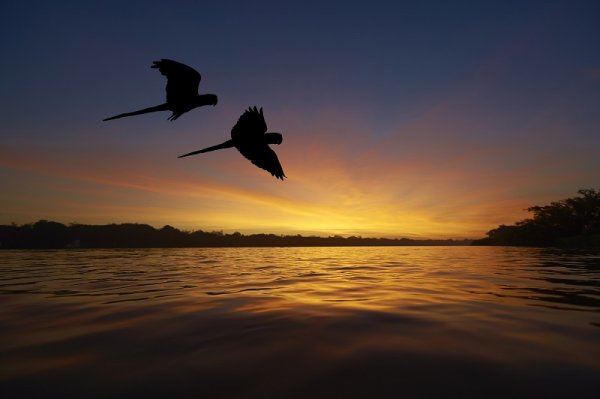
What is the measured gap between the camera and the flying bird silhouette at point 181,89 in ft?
16.8

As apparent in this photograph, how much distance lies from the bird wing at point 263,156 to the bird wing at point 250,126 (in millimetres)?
134

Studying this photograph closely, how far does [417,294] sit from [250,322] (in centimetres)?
468

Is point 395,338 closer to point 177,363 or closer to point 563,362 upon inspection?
point 563,362

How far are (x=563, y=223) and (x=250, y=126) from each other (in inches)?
3531

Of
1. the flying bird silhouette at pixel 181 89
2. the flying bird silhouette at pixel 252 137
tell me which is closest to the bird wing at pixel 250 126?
the flying bird silhouette at pixel 252 137

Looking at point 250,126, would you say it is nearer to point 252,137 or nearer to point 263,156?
point 252,137

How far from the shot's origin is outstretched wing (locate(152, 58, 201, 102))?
5.61 meters

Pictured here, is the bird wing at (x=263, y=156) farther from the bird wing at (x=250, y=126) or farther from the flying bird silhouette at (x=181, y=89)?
the flying bird silhouette at (x=181, y=89)

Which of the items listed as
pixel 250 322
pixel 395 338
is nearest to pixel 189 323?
pixel 250 322

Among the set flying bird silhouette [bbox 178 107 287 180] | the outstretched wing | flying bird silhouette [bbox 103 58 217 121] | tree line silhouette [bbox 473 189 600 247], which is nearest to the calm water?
flying bird silhouette [bbox 178 107 287 180]

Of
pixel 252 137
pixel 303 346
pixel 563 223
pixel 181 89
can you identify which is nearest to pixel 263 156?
pixel 252 137

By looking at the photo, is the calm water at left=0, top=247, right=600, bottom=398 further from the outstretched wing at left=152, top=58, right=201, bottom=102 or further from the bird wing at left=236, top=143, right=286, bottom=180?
the outstretched wing at left=152, top=58, right=201, bottom=102

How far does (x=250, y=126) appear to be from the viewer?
4953 mm

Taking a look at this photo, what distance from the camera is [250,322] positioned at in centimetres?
574
